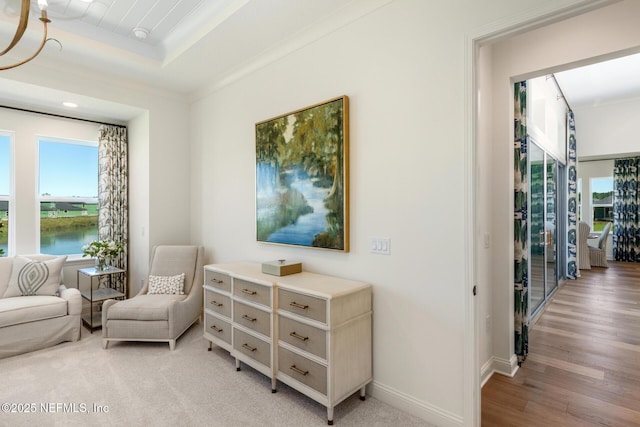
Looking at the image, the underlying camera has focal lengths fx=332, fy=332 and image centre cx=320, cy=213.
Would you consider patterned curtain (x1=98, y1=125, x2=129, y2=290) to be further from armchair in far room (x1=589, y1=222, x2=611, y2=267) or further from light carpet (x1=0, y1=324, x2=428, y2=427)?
armchair in far room (x1=589, y1=222, x2=611, y2=267)

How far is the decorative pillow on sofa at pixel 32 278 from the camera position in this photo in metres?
3.33

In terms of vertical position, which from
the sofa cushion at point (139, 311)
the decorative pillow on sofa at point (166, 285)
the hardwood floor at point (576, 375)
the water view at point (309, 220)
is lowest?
the hardwood floor at point (576, 375)

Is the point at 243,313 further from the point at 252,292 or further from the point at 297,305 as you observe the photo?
the point at 297,305

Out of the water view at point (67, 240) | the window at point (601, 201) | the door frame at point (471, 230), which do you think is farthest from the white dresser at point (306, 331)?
the window at point (601, 201)

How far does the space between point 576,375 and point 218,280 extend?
3.05 meters

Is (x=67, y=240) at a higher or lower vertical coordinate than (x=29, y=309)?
higher

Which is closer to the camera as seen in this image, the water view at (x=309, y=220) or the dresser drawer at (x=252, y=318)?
the dresser drawer at (x=252, y=318)

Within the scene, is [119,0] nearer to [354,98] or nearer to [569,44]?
[354,98]

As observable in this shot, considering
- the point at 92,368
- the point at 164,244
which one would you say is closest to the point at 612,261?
the point at 164,244

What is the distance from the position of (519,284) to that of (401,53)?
6.76 ft

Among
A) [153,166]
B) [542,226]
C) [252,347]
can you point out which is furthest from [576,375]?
[153,166]

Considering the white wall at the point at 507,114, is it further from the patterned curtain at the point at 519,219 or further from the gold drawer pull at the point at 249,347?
the gold drawer pull at the point at 249,347

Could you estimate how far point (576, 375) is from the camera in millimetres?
2633

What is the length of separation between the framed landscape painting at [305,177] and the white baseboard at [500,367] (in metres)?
1.50
